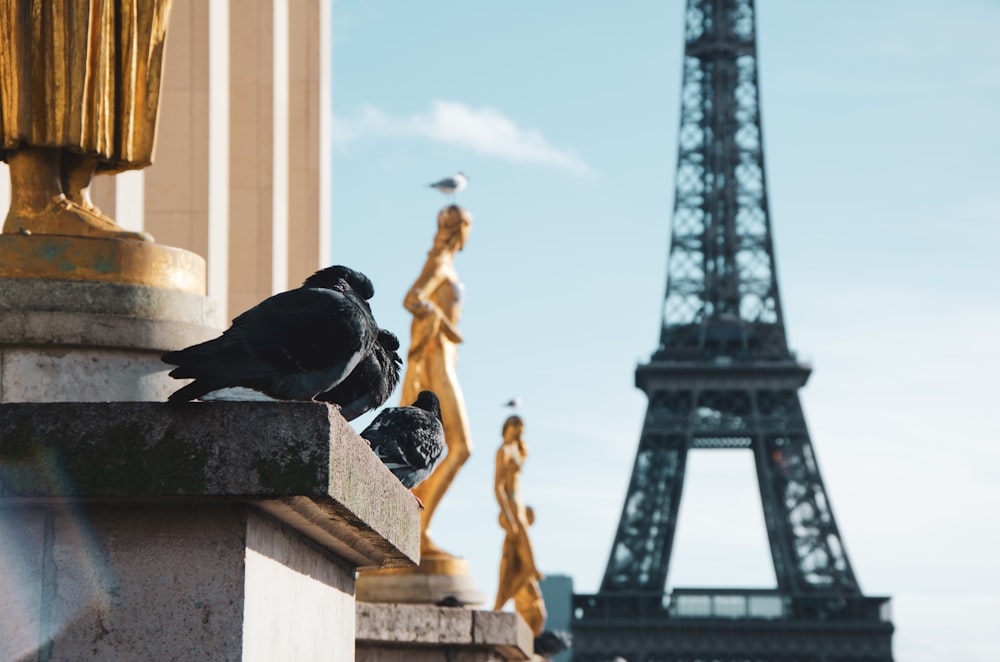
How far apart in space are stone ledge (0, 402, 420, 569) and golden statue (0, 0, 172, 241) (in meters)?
2.03

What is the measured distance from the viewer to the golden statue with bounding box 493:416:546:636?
712 inches

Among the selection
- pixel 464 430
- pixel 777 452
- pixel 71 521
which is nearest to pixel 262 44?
pixel 464 430

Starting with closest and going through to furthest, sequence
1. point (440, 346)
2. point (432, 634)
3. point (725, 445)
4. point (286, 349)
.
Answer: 1. point (286, 349)
2. point (432, 634)
3. point (440, 346)
4. point (725, 445)

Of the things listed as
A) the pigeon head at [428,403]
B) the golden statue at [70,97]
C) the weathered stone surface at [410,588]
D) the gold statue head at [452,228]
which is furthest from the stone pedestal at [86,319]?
the gold statue head at [452,228]

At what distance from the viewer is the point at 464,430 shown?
1307 cm

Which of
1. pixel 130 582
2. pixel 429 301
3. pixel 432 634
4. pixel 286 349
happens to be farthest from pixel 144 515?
pixel 429 301

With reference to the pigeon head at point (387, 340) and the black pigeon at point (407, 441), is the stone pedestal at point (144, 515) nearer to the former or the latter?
the pigeon head at point (387, 340)

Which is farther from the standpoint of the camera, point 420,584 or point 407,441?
point 420,584

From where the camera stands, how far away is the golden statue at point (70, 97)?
547 cm

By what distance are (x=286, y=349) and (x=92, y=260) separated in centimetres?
166

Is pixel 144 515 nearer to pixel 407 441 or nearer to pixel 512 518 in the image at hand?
pixel 407 441

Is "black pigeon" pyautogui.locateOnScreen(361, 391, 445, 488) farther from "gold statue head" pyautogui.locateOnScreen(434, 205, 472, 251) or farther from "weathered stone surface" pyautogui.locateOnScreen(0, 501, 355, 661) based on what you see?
"gold statue head" pyautogui.locateOnScreen(434, 205, 472, 251)

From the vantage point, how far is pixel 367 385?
4.42 m

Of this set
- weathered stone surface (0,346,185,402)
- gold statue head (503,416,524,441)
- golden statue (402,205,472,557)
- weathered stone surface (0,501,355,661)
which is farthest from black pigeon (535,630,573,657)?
weathered stone surface (0,501,355,661)
